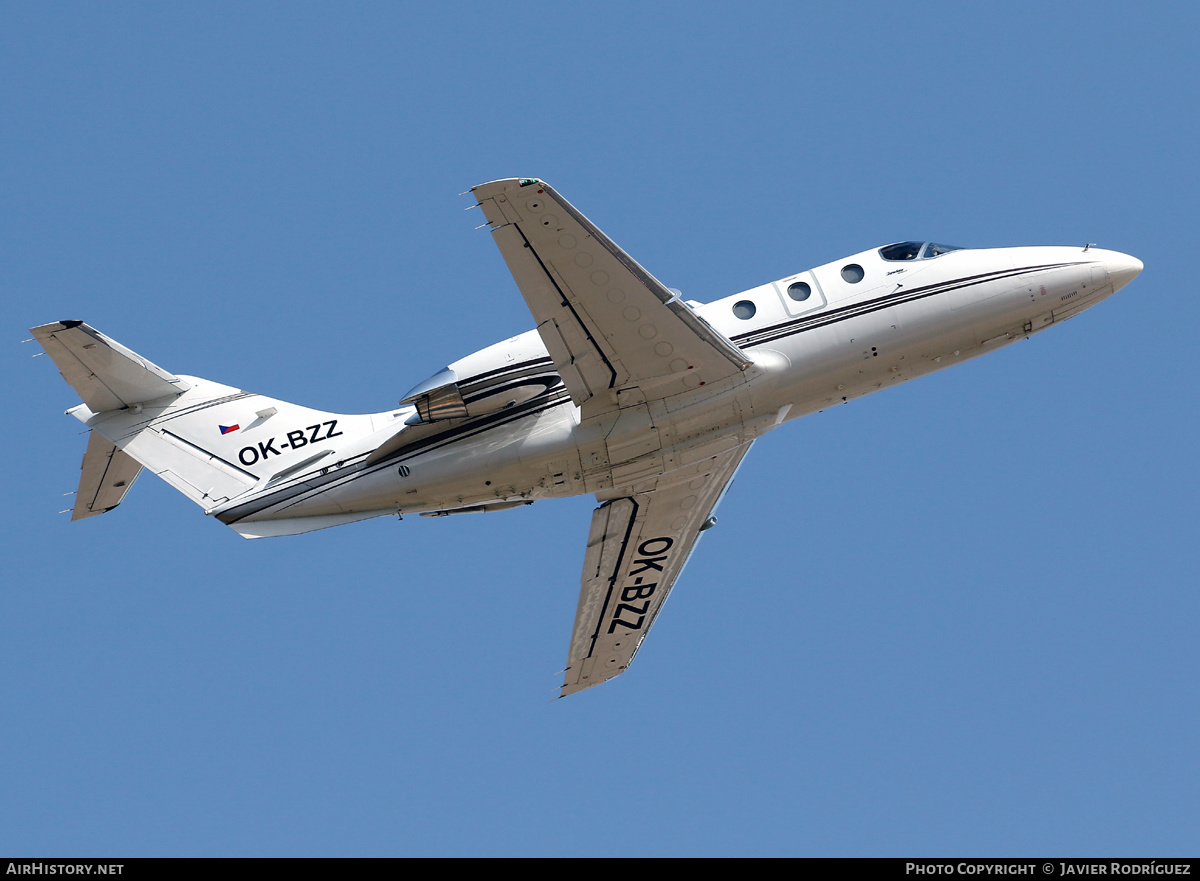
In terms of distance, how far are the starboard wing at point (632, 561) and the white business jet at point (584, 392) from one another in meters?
2.40

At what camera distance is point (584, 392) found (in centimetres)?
2619

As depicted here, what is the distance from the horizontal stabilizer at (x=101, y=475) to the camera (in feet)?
92.3

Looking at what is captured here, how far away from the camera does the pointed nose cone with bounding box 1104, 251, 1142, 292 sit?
2794 centimetres

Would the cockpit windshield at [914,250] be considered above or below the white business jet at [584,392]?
above

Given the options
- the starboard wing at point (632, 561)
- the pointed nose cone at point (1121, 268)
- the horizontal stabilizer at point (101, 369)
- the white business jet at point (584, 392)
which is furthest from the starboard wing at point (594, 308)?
the horizontal stabilizer at point (101, 369)

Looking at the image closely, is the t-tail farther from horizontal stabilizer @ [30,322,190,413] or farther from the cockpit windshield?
the cockpit windshield

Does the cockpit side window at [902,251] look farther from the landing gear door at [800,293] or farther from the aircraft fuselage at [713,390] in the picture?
the landing gear door at [800,293]

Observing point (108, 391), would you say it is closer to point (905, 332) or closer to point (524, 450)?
point (524, 450)

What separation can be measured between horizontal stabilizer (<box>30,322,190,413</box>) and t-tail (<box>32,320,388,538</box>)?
2cm

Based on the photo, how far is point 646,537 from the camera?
31.6 metres

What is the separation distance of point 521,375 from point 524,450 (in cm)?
162

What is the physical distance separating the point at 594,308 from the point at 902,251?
7724mm
